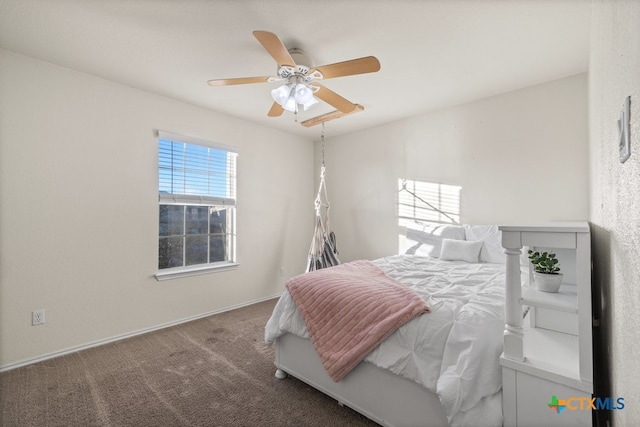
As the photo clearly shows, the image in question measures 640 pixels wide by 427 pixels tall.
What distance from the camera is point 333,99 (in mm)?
2172

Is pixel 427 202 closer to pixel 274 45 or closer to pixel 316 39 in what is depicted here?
pixel 316 39

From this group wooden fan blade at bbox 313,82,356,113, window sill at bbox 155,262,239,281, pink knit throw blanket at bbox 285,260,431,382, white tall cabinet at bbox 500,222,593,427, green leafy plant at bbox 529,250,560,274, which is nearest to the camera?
white tall cabinet at bbox 500,222,593,427

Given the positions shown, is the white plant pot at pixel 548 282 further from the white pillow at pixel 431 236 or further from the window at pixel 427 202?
the window at pixel 427 202

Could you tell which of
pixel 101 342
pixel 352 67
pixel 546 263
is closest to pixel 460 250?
pixel 546 263

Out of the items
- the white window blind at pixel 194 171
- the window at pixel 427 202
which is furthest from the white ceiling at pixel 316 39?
the window at pixel 427 202

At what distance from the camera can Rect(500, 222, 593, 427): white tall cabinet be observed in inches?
38.8

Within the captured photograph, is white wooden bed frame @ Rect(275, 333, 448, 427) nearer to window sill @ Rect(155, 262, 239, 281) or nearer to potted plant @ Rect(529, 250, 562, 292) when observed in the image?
potted plant @ Rect(529, 250, 562, 292)

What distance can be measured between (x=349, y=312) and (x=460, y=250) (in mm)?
1660

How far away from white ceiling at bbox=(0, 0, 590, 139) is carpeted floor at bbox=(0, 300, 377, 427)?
237 centimetres

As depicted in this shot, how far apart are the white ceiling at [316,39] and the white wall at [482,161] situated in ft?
1.06

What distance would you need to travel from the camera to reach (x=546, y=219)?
2.64 m

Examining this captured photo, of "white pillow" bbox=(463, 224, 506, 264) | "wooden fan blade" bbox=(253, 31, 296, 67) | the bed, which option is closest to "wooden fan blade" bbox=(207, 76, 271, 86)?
"wooden fan blade" bbox=(253, 31, 296, 67)

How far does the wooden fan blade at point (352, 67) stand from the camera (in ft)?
5.34

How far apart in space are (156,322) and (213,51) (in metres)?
2.60
